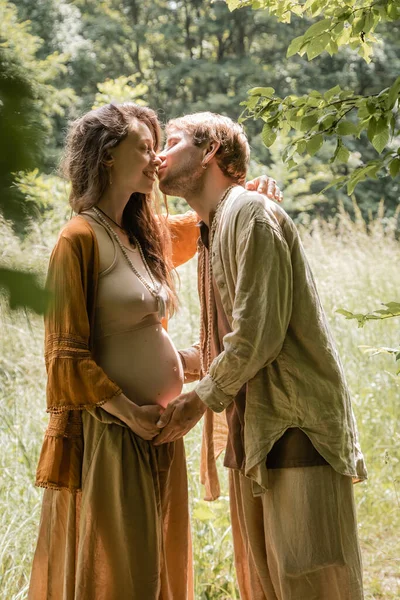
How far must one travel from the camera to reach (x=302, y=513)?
71.8 inches

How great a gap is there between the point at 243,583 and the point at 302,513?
47 centimetres

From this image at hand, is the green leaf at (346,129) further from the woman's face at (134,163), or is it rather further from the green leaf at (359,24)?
the woman's face at (134,163)

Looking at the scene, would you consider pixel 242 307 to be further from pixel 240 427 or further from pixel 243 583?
pixel 243 583

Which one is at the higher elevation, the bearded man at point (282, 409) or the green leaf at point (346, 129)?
the green leaf at point (346, 129)

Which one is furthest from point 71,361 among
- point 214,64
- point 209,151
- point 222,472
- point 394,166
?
point 214,64

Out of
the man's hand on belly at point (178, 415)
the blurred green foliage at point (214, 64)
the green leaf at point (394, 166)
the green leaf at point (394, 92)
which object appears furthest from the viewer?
the blurred green foliage at point (214, 64)

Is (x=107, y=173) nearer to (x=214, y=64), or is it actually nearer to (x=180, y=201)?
(x=180, y=201)

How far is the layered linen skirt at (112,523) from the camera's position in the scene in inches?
77.4

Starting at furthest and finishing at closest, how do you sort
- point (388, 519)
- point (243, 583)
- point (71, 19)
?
point (71, 19)
point (388, 519)
point (243, 583)

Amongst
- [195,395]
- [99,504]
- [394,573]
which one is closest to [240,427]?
[195,395]

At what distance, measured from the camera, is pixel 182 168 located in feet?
6.75

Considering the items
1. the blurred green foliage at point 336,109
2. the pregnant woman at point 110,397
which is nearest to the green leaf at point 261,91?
the blurred green foliage at point 336,109

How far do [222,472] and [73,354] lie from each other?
168 cm

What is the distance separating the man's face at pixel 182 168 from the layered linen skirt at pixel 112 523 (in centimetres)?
64
